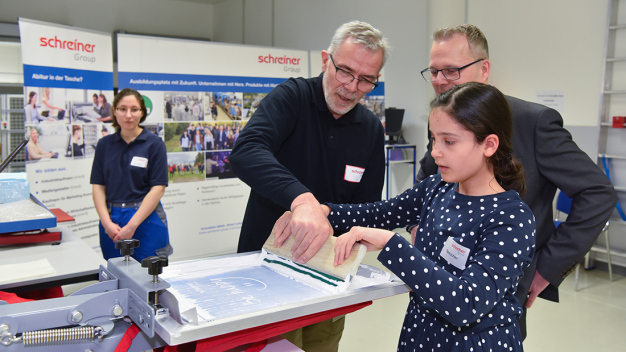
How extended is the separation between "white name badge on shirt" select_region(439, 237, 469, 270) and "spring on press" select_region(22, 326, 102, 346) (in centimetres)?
87

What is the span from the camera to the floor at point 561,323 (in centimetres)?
323

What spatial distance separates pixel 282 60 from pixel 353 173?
404 centimetres

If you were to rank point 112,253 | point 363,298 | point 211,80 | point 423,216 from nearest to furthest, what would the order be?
point 363,298
point 423,216
point 112,253
point 211,80

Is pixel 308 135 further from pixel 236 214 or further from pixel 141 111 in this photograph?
pixel 236 214

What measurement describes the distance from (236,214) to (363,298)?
14.5ft

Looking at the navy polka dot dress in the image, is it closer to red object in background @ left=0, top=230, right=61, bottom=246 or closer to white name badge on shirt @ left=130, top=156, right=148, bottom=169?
red object in background @ left=0, top=230, right=61, bottom=246

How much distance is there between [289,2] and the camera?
8945 millimetres

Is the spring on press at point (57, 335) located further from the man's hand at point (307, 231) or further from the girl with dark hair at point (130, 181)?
the girl with dark hair at point (130, 181)

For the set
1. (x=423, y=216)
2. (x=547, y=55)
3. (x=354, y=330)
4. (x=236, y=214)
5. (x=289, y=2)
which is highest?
(x=289, y=2)

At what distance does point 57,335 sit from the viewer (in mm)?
982

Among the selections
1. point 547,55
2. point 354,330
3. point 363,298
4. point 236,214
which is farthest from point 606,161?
point 363,298

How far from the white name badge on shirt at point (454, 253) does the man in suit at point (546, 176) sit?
41cm

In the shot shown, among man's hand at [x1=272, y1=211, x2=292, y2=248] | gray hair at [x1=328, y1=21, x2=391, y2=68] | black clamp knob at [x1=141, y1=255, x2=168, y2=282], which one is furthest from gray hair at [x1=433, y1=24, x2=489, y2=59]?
black clamp knob at [x1=141, y1=255, x2=168, y2=282]

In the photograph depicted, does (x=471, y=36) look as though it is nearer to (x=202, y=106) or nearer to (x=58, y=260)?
(x=58, y=260)
